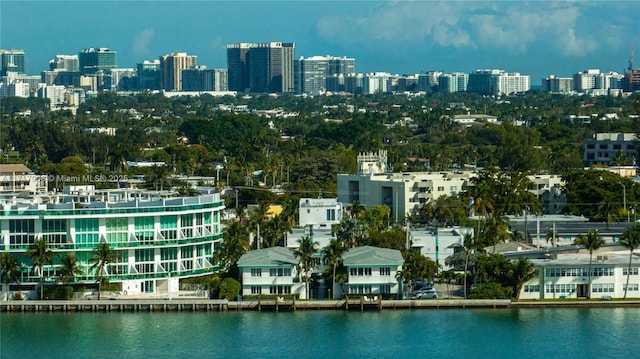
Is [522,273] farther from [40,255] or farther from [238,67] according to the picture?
[238,67]

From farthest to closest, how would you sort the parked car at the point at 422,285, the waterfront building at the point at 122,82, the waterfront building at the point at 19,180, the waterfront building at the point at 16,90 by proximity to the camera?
the waterfront building at the point at 122,82, the waterfront building at the point at 16,90, the waterfront building at the point at 19,180, the parked car at the point at 422,285

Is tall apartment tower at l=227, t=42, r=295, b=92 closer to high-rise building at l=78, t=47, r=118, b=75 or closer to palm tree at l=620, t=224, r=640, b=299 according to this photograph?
high-rise building at l=78, t=47, r=118, b=75

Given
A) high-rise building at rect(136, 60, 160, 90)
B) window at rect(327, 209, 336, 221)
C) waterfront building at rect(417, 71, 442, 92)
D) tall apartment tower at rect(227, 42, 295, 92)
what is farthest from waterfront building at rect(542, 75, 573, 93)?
window at rect(327, 209, 336, 221)

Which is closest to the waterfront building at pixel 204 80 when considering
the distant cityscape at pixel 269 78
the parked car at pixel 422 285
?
the distant cityscape at pixel 269 78

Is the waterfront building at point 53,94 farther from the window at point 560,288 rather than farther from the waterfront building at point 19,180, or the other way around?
the window at point 560,288

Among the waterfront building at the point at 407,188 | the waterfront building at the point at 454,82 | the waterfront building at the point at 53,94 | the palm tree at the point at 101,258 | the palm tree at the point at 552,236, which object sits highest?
the waterfront building at the point at 454,82

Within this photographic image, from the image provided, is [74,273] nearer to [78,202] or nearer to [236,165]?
[78,202]
